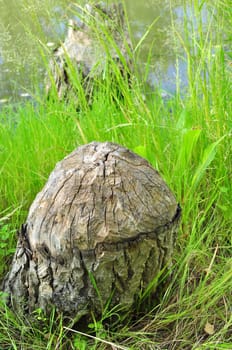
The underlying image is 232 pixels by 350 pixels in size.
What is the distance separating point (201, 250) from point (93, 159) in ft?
1.70

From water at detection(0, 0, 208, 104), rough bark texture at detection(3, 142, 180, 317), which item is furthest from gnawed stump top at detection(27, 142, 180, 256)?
water at detection(0, 0, 208, 104)

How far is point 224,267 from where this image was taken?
154cm

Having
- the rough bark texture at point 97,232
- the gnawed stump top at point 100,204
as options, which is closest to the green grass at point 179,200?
the rough bark texture at point 97,232

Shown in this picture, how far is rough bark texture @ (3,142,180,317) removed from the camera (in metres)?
1.31

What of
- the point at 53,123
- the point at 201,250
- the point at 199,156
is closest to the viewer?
the point at 201,250

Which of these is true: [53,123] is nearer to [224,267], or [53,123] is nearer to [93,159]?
[93,159]

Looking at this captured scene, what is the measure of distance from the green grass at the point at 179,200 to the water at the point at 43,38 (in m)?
0.29

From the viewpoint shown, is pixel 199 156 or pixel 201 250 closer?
pixel 201 250

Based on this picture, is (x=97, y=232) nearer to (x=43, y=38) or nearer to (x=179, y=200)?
(x=179, y=200)

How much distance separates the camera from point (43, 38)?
2318mm

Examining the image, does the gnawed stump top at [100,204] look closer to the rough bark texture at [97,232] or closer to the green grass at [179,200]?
the rough bark texture at [97,232]

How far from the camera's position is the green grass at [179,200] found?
4.70 ft

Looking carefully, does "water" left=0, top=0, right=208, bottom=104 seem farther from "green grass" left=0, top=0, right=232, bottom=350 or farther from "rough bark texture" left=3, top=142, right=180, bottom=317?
"rough bark texture" left=3, top=142, right=180, bottom=317

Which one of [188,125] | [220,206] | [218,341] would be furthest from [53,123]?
[218,341]
